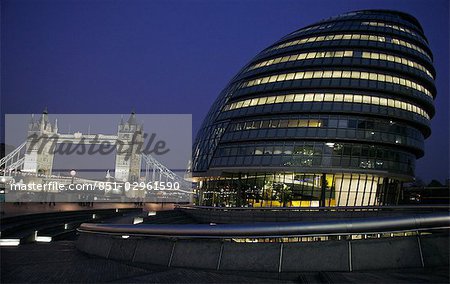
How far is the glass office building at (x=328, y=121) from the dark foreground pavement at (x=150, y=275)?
37.5 m

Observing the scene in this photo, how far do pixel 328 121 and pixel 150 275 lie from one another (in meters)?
41.1

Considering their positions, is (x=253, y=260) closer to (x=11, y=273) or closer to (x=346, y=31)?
(x=11, y=273)

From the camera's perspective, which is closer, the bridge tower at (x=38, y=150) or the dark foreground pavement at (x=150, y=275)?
the dark foreground pavement at (x=150, y=275)

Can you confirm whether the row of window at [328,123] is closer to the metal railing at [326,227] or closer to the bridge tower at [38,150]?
the metal railing at [326,227]

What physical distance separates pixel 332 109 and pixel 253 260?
40.1 m

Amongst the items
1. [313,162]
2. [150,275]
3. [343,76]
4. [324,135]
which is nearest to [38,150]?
[313,162]

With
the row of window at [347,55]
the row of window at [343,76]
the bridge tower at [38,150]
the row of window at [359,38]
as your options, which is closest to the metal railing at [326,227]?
the row of window at [343,76]

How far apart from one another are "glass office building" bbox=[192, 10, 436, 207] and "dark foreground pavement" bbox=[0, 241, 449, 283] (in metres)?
37.5

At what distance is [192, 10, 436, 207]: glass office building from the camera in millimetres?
47312

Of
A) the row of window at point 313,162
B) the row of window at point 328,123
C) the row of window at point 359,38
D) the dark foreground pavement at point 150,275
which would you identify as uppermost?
the row of window at point 359,38

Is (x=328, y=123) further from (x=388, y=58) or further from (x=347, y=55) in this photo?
(x=388, y=58)

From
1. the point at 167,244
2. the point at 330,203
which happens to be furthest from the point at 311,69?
the point at 167,244

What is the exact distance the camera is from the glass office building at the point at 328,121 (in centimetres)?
4731

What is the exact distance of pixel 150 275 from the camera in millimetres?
9320
